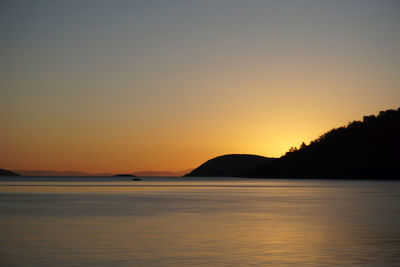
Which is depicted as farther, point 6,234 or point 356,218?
point 356,218

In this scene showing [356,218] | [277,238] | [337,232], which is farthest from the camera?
[356,218]

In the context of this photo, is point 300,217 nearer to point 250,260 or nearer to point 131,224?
point 131,224

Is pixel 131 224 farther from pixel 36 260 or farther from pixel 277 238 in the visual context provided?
pixel 36 260

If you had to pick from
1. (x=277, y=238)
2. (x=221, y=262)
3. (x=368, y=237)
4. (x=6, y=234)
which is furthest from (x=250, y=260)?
(x=6, y=234)

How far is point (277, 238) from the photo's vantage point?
3372 centimetres

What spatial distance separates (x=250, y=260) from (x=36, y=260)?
9.42 m

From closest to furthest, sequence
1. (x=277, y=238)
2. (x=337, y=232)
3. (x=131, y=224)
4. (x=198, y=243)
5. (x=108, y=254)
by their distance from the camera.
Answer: (x=108, y=254)
(x=198, y=243)
(x=277, y=238)
(x=337, y=232)
(x=131, y=224)

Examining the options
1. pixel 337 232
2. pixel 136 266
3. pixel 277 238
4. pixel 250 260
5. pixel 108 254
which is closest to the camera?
pixel 136 266

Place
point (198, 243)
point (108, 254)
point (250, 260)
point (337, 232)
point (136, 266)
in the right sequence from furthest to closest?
point (337, 232), point (198, 243), point (108, 254), point (250, 260), point (136, 266)

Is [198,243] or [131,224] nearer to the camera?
[198,243]

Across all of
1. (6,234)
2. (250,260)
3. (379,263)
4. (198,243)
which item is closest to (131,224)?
(6,234)

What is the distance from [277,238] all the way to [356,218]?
17.3 metres

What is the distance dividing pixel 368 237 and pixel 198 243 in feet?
34.0

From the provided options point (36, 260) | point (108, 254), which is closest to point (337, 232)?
point (108, 254)
